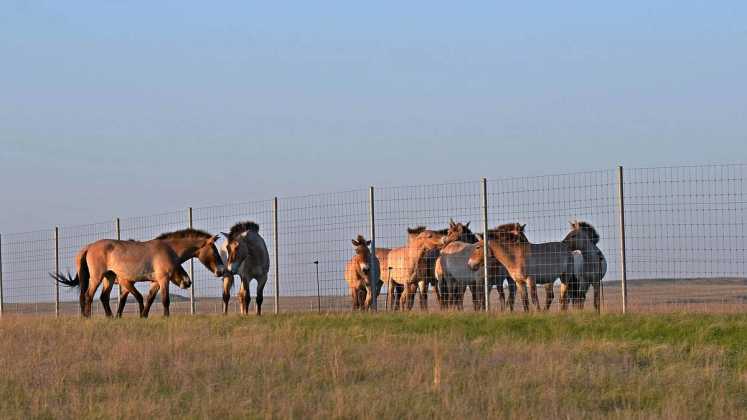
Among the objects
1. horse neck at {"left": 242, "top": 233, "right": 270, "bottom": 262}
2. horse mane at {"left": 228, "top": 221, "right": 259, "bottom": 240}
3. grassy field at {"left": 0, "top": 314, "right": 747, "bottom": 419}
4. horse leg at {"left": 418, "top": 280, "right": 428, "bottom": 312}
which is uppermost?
horse mane at {"left": 228, "top": 221, "right": 259, "bottom": 240}

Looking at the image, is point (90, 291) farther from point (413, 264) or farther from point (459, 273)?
point (459, 273)

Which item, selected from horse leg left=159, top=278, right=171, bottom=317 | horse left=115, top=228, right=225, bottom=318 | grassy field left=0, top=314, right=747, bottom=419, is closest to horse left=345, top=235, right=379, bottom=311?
horse left=115, top=228, right=225, bottom=318

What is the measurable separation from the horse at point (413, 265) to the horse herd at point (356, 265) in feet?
2.57

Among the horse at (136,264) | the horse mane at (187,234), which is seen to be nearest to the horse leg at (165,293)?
the horse at (136,264)

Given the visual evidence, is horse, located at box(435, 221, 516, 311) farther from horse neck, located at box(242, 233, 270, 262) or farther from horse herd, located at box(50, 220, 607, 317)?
horse neck, located at box(242, 233, 270, 262)

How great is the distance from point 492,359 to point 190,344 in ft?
14.5

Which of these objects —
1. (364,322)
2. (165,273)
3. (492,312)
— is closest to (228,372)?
(364,322)

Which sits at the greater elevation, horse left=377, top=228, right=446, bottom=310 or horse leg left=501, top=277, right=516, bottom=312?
horse left=377, top=228, right=446, bottom=310

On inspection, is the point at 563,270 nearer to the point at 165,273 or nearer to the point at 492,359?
the point at 165,273

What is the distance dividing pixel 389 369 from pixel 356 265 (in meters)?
13.4

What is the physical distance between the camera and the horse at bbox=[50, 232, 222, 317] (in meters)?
25.2

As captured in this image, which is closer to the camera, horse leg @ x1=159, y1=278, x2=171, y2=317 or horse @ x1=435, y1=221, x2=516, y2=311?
horse leg @ x1=159, y1=278, x2=171, y2=317

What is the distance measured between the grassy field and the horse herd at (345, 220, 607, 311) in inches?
190

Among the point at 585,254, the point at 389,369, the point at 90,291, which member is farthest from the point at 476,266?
the point at 389,369
